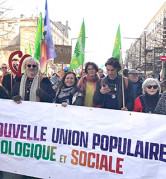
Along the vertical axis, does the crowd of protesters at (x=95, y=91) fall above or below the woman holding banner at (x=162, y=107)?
above

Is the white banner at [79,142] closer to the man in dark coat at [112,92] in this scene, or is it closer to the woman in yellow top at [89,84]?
the man in dark coat at [112,92]

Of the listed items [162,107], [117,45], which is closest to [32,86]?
[117,45]

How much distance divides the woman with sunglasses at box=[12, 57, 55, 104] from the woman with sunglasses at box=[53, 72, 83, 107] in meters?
0.13

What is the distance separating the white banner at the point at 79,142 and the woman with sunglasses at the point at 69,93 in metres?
0.44

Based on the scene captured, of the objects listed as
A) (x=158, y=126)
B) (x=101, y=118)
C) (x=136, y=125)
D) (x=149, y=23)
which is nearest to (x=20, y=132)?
(x=101, y=118)

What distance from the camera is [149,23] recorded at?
79.1 meters

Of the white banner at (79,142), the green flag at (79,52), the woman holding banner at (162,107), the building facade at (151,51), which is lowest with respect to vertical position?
the white banner at (79,142)

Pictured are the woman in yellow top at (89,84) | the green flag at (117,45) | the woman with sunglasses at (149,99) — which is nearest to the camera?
the woman with sunglasses at (149,99)

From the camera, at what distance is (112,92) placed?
13.2ft

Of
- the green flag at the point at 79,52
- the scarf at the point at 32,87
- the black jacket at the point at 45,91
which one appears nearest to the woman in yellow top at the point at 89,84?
the black jacket at the point at 45,91

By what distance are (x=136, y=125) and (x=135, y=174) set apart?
56cm

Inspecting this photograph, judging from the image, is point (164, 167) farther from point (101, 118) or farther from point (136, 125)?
point (101, 118)

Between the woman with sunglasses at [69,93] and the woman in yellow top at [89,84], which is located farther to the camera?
the woman in yellow top at [89,84]

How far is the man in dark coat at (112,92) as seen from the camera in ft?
13.1
